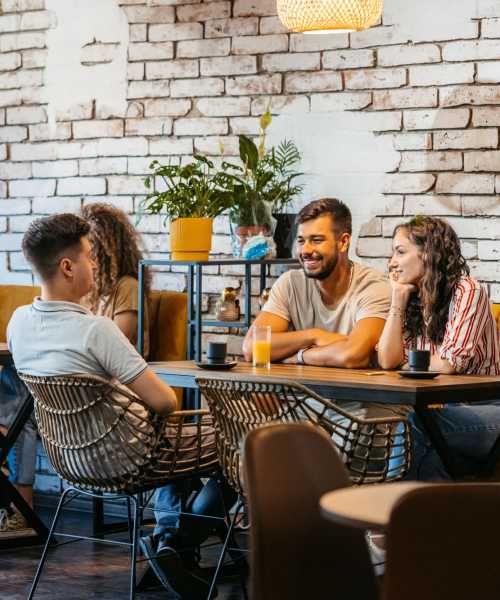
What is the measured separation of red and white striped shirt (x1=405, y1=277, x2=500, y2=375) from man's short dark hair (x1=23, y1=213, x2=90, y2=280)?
127 centimetres

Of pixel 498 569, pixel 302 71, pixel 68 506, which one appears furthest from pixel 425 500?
pixel 68 506

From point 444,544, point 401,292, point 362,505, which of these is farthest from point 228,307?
point 444,544

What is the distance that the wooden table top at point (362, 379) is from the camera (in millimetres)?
3314

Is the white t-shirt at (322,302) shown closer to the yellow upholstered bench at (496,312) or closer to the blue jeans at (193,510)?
the yellow upholstered bench at (496,312)

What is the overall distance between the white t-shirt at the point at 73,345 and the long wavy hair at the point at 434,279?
1072 millimetres

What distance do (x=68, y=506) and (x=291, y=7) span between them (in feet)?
8.77

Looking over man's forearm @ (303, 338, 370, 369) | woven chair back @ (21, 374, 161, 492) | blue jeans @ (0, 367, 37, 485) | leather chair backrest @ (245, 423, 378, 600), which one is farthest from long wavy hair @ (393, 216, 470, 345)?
blue jeans @ (0, 367, 37, 485)

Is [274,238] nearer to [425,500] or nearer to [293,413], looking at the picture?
[293,413]

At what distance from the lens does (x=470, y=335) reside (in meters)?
3.85

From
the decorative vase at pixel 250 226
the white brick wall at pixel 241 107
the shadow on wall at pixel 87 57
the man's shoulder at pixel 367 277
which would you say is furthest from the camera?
the shadow on wall at pixel 87 57

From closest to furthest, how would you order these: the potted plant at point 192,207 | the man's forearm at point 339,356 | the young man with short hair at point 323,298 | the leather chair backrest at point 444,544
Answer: the leather chair backrest at point 444,544 < the man's forearm at point 339,356 < the young man with short hair at point 323,298 < the potted plant at point 192,207

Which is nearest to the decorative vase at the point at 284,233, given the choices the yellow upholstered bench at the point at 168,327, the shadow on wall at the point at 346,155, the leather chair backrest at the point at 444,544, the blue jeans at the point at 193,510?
the shadow on wall at the point at 346,155

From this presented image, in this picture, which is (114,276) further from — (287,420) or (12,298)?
(287,420)

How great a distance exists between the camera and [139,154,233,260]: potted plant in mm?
4938
